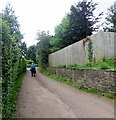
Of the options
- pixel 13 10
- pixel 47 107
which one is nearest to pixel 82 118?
pixel 47 107

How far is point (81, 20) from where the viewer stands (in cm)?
2347

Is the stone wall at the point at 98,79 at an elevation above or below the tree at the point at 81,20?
below

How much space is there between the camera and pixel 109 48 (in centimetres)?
985

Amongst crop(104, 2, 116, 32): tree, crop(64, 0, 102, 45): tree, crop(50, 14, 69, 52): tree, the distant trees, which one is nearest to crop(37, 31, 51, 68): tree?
crop(50, 14, 69, 52): tree

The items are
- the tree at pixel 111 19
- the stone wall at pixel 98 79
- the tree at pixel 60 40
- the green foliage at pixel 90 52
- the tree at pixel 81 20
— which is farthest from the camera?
the tree at pixel 111 19

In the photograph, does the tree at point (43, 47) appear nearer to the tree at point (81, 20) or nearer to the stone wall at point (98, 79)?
the tree at point (81, 20)

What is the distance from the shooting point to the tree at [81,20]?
23484 millimetres

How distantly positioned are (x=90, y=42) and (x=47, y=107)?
247 inches

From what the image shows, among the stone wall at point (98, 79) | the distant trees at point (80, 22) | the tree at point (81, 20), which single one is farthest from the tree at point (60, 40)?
the stone wall at point (98, 79)

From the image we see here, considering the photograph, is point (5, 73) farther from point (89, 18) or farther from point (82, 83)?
point (89, 18)

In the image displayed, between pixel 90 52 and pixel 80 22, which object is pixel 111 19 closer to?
pixel 80 22

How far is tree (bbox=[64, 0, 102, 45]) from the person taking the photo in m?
23.5

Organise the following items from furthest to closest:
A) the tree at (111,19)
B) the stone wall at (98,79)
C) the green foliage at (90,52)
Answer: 1. the tree at (111,19)
2. the green foliage at (90,52)
3. the stone wall at (98,79)

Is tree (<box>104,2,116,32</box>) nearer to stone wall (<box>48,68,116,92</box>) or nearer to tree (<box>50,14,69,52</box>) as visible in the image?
tree (<box>50,14,69,52</box>)
